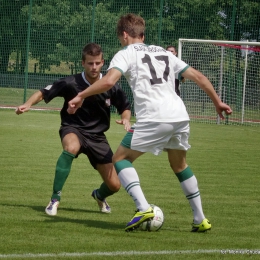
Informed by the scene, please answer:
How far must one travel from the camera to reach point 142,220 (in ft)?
19.9

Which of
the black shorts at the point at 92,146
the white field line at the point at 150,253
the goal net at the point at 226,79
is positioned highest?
the black shorts at the point at 92,146

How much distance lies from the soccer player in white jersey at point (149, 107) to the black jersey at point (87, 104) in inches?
56.5

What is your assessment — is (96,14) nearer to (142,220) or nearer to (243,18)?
(243,18)

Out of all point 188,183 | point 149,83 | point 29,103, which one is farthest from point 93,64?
point 188,183

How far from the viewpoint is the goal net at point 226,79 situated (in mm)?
23094

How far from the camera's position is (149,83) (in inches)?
243

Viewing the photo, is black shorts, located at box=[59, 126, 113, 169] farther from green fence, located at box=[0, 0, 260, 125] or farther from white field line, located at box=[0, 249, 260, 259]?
green fence, located at box=[0, 0, 260, 125]

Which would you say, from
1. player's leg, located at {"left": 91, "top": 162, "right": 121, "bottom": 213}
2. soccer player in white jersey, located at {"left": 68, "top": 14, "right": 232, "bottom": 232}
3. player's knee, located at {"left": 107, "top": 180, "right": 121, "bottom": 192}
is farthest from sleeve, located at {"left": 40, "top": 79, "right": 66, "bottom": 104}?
soccer player in white jersey, located at {"left": 68, "top": 14, "right": 232, "bottom": 232}

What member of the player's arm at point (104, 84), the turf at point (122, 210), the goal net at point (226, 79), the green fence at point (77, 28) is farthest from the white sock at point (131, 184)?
the green fence at point (77, 28)

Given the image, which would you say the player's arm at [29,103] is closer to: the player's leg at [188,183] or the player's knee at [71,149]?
the player's knee at [71,149]

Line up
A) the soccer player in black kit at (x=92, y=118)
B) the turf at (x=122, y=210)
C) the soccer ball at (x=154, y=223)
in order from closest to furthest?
the turf at (x=122, y=210) → the soccer ball at (x=154, y=223) → the soccer player in black kit at (x=92, y=118)

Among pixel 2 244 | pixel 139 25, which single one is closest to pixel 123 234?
pixel 2 244

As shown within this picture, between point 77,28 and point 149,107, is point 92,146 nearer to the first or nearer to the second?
point 149,107

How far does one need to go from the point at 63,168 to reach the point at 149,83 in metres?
1.63
